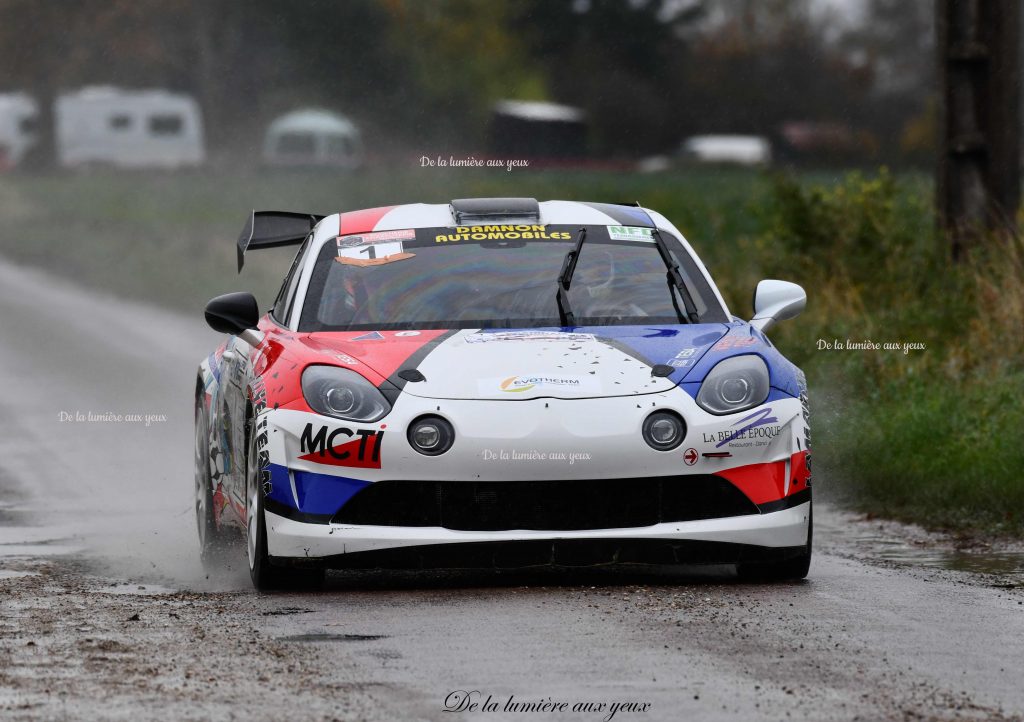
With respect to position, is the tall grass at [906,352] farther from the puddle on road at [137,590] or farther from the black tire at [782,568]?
the puddle on road at [137,590]

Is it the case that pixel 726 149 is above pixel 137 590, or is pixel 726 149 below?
above

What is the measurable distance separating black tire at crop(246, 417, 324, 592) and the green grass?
3.70 m

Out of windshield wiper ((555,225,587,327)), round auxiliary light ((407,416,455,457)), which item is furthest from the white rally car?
windshield wiper ((555,225,587,327))

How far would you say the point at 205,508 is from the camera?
32.0 feet

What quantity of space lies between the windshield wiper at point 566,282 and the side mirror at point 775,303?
75cm

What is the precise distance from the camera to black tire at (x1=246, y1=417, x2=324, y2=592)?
25.8 feet

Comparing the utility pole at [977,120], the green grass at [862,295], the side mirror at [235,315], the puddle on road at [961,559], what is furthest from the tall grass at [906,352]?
the side mirror at [235,315]

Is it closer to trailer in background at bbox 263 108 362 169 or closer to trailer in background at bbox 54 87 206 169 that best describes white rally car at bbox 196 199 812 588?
trailer in background at bbox 263 108 362 169

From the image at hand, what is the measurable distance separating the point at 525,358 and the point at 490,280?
3.13 ft

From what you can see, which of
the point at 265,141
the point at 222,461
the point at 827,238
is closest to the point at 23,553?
the point at 222,461

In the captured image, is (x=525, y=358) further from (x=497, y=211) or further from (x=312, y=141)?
(x=312, y=141)

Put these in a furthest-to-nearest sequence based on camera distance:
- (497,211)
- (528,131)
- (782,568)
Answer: (528,131) → (497,211) → (782,568)

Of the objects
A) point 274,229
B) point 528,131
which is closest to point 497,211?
point 274,229

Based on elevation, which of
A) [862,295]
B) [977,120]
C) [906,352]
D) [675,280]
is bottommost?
[906,352]
